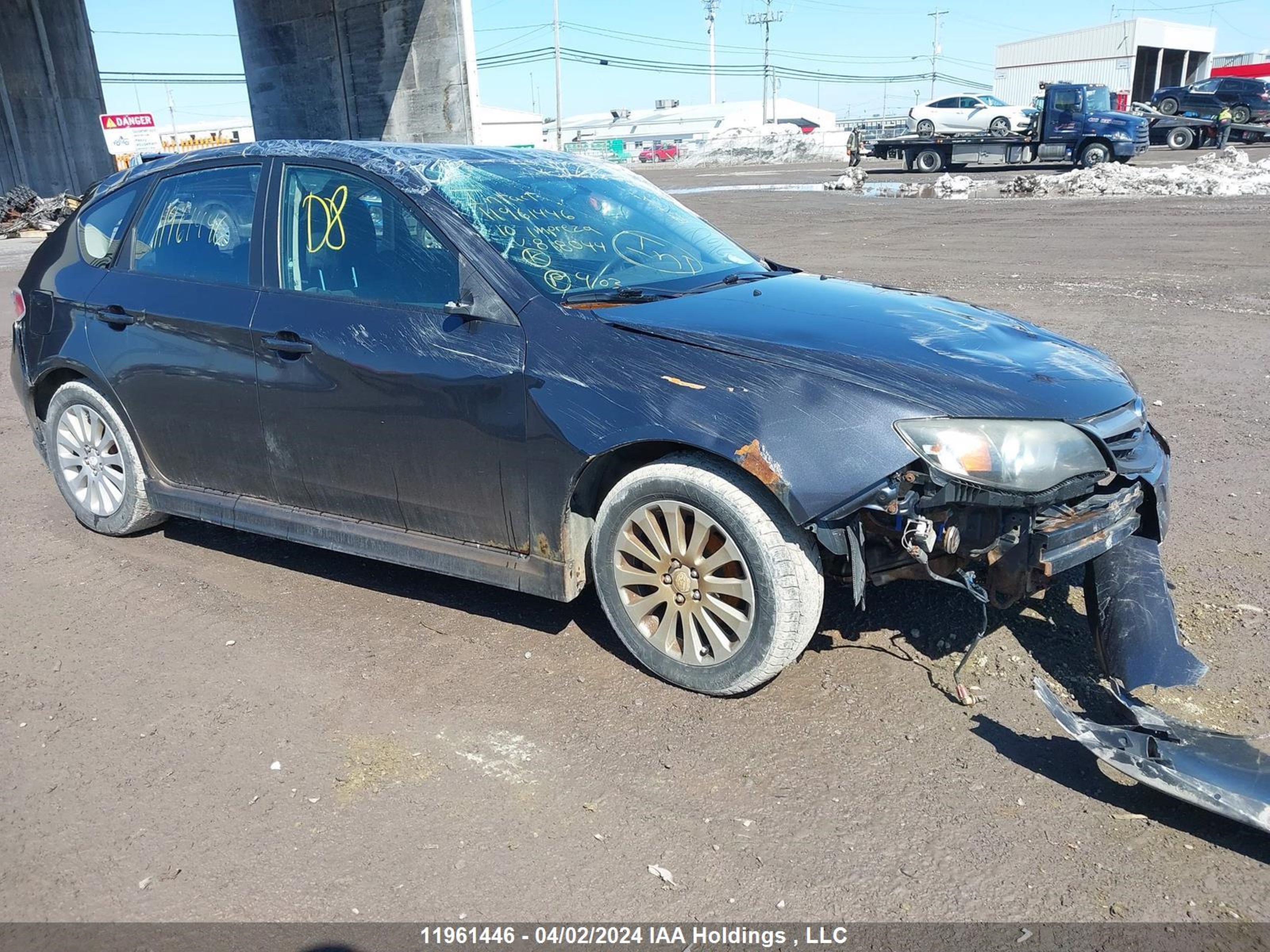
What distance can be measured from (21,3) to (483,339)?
38.6 metres

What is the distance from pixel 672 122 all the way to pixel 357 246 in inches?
4071

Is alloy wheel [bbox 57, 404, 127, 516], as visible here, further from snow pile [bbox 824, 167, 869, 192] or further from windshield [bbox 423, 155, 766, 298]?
snow pile [bbox 824, 167, 869, 192]

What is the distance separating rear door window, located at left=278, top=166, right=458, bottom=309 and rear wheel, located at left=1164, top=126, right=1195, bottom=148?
38.7 m

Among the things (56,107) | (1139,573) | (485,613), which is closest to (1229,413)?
(1139,573)

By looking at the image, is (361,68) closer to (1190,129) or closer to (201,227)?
(201,227)

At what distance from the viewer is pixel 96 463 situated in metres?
5.07

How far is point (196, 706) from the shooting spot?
3.61 metres

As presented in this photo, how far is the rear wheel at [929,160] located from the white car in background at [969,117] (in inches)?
57.4

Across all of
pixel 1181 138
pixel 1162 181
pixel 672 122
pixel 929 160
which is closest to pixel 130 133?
pixel 929 160

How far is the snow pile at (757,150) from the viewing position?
54625mm

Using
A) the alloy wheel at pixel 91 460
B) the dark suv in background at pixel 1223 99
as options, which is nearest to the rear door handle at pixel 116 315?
the alloy wheel at pixel 91 460

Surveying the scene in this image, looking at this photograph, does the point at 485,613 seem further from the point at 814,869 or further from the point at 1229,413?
the point at 1229,413

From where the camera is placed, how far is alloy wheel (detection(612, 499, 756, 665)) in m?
3.35

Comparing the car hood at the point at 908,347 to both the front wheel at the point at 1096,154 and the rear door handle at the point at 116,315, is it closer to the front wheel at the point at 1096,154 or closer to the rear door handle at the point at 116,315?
the rear door handle at the point at 116,315
